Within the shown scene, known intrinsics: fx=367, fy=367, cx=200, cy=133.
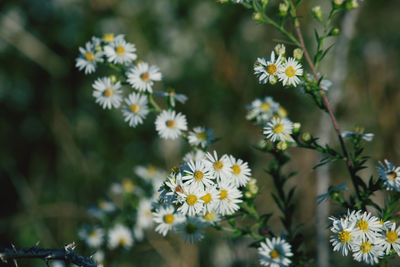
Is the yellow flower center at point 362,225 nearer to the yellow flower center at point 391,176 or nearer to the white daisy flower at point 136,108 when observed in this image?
the yellow flower center at point 391,176

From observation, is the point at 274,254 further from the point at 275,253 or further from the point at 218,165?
the point at 218,165

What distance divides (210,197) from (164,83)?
265cm

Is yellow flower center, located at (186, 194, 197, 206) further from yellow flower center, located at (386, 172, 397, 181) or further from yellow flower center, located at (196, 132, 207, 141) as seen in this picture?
yellow flower center, located at (386, 172, 397, 181)

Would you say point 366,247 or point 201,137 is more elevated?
point 201,137

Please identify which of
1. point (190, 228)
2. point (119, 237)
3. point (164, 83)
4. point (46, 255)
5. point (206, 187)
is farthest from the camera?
point (164, 83)

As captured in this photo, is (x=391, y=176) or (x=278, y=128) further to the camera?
(x=278, y=128)

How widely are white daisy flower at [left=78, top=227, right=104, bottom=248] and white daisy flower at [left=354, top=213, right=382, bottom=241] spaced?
130 centimetres

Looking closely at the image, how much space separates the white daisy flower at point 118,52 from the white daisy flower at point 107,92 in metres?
0.09

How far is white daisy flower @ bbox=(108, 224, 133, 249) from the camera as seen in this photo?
72.5 inches

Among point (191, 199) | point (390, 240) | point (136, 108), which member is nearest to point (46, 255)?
point (191, 199)

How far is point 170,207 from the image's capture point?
1379 mm

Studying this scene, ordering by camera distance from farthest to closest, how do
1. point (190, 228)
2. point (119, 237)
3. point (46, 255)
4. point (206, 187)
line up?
1. point (119, 237)
2. point (190, 228)
3. point (206, 187)
4. point (46, 255)

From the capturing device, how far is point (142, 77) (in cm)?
151

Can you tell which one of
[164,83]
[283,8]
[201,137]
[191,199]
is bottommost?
[191,199]
